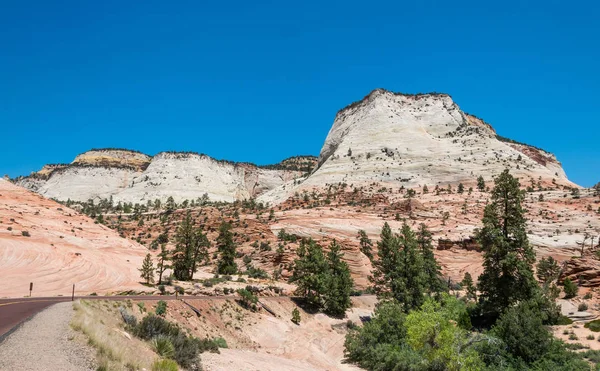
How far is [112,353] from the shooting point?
382 inches

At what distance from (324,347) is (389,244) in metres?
15.6

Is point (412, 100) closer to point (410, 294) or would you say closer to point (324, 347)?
point (410, 294)

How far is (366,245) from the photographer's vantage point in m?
57.0

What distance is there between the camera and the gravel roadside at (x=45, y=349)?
793 centimetres

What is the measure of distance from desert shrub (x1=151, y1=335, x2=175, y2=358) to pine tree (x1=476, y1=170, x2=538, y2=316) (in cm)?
2631

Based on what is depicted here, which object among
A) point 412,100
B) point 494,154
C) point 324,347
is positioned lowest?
point 324,347

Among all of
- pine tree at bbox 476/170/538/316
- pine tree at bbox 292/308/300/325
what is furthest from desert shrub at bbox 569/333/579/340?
pine tree at bbox 292/308/300/325

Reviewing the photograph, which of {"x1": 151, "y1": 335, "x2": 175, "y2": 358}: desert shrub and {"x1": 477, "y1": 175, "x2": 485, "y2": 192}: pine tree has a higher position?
{"x1": 477, "y1": 175, "x2": 485, "y2": 192}: pine tree

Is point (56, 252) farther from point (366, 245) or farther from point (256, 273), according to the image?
point (366, 245)

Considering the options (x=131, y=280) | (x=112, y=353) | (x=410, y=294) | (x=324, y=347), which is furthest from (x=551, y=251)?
(x=112, y=353)

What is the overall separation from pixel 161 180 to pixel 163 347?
4803 inches

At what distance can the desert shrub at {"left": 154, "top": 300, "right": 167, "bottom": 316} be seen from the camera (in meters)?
21.6

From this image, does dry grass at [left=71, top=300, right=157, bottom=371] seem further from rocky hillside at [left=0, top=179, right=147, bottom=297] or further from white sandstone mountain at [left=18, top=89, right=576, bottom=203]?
white sandstone mountain at [left=18, top=89, right=576, bottom=203]

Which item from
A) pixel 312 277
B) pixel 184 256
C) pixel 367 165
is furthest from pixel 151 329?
pixel 367 165
